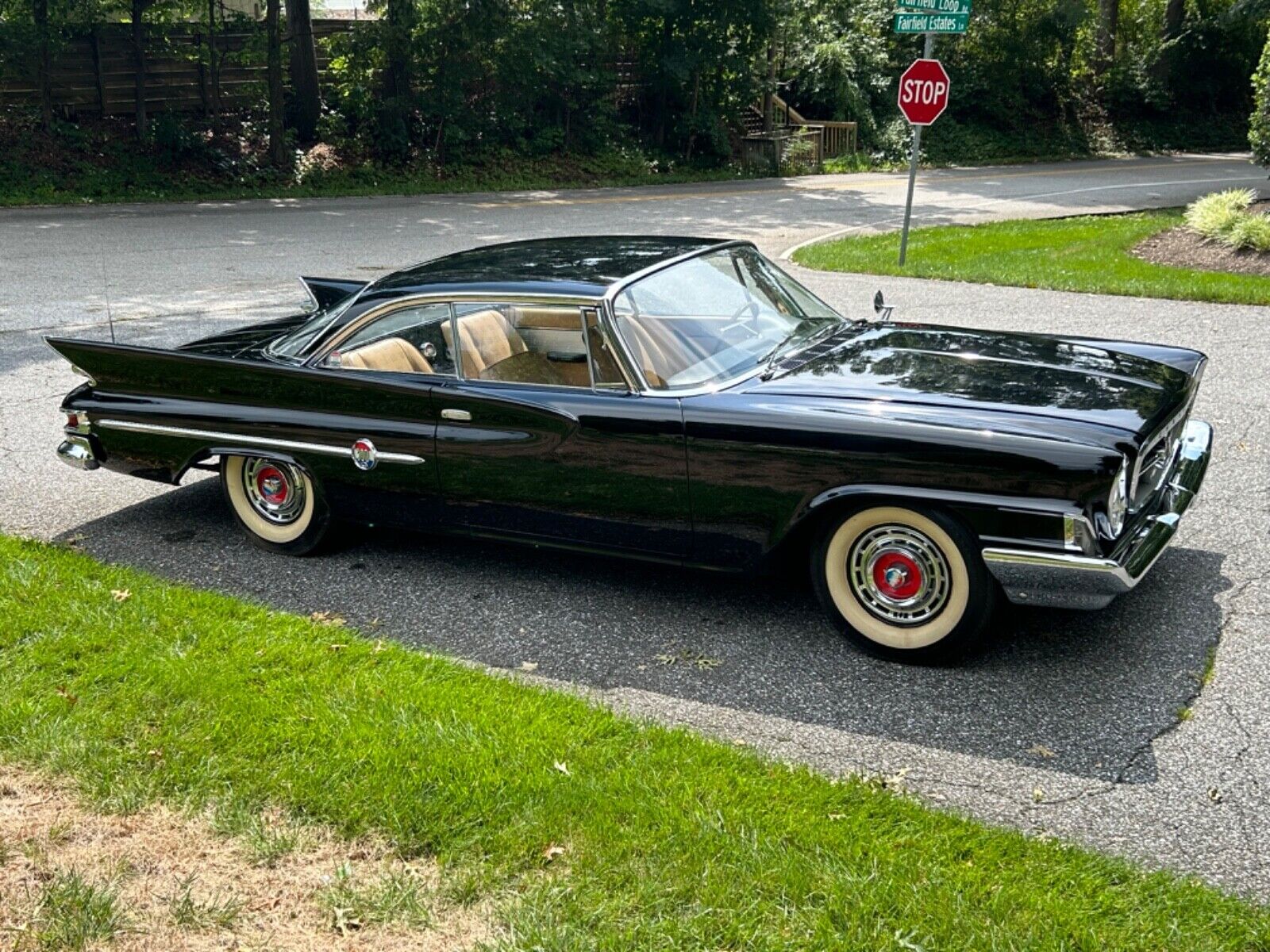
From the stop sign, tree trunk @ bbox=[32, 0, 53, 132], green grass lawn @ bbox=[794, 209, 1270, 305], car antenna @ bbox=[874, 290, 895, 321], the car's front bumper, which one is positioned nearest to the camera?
the car's front bumper

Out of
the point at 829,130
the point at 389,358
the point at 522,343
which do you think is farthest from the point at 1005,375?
the point at 829,130

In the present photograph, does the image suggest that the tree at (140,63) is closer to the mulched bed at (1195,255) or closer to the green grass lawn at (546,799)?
the mulched bed at (1195,255)

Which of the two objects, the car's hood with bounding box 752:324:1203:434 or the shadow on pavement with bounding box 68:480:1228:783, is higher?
the car's hood with bounding box 752:324:1203:434

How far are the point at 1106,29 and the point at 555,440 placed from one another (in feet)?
114

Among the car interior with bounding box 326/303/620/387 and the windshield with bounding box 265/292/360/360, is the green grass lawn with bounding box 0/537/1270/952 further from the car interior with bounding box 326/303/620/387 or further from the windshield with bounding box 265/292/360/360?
the windshield with bounding box 265/292/360/360

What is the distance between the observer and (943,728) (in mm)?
4105

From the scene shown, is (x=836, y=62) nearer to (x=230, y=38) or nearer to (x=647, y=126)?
(x=647, y=126)

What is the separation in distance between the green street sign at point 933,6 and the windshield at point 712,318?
8210mm

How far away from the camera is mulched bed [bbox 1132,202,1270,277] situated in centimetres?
1273

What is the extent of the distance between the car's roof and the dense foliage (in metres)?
13.9

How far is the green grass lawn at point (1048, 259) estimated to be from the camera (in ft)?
38.8

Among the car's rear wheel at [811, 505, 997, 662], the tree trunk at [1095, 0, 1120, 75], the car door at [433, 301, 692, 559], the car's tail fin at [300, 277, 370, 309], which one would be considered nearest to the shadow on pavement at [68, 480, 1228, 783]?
the car's rear wheel at [811, 505, 997, 662]

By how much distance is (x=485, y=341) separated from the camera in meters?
5.29

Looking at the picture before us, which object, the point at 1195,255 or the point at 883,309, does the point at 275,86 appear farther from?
the point at 883,309
